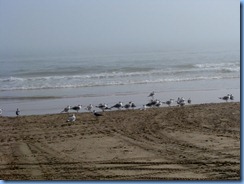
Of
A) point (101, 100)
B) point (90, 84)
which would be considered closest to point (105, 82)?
point (90, 84)

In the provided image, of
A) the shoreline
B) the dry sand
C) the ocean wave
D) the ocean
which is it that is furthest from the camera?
the ocean wave

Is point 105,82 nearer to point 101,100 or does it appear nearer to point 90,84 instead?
point 90,84

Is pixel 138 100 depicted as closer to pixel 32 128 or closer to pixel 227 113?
pixel 227 113

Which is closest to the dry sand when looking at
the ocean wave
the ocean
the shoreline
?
the shoreline

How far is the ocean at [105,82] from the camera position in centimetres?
1080

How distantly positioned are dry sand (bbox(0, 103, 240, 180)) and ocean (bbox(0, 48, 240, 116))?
161 cm

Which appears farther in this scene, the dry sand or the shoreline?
the shoreline

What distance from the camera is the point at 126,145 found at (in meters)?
6.13

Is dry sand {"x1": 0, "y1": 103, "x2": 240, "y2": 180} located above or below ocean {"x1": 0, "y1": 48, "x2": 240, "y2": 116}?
below

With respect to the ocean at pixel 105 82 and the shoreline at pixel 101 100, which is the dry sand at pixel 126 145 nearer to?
the shoreline at pixel 101 100

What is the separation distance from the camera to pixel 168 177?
4.44 meters

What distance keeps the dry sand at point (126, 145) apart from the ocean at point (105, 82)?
1610mm

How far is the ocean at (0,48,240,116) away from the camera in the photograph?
10805 mm

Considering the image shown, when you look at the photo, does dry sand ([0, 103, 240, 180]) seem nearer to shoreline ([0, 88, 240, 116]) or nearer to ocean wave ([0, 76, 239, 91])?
shoreline ([0, 88, 240, 116])
